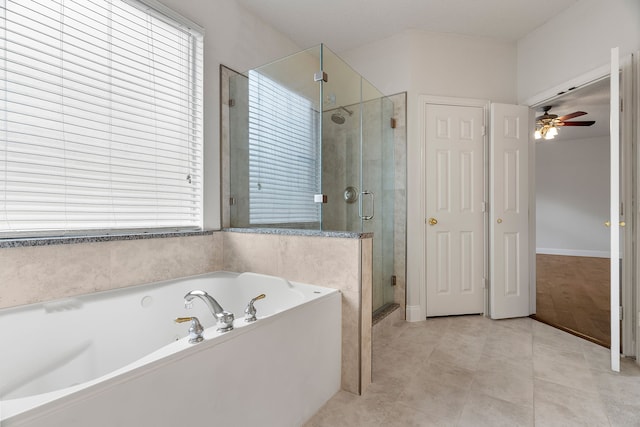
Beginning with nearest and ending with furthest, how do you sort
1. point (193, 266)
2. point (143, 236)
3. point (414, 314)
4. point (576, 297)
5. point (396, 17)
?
point (143, 236)
point (193, 266)
point (396, 17)
point (414, 314)
point (576, 297)

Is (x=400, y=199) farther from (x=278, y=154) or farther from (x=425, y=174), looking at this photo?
(x=278, y=154)

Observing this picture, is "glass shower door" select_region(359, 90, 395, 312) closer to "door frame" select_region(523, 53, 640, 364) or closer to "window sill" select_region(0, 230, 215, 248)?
"window sill" select_region(0, 230, 215, 248)

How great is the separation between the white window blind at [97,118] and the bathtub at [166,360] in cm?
46

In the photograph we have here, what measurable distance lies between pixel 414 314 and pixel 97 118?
109 inches

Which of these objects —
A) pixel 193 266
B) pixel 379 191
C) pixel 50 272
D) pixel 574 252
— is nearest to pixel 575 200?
pixel 574 252

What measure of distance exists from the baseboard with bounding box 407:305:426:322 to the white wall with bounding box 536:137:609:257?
206 inches

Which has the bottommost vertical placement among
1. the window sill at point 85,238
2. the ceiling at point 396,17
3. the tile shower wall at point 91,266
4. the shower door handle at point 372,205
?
the tile shower wall at point 91,266

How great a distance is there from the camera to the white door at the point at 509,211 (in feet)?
9.19

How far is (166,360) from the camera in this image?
884 mm

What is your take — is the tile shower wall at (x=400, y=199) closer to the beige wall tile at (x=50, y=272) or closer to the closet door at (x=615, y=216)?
the closet door at (x=615, y=216)

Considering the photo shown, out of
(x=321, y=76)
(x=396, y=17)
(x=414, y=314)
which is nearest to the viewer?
(x=321, y=76)

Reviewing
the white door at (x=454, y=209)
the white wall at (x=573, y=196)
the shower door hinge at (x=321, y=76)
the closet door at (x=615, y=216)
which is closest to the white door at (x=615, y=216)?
the closet door at (x=615, y=216)

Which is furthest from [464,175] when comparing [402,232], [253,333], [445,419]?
[253,333]

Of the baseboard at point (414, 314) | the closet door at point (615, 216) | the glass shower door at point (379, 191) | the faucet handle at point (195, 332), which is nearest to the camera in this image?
the faucet handle at point (195, 332)
